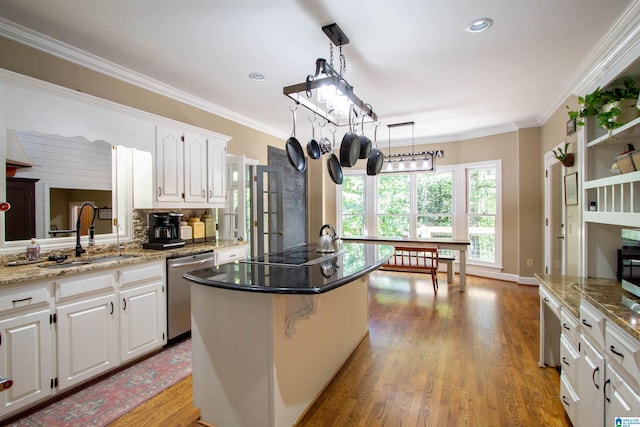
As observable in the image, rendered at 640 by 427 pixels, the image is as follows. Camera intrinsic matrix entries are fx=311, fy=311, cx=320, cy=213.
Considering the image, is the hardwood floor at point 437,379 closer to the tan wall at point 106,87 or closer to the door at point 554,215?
the door at point 554,215

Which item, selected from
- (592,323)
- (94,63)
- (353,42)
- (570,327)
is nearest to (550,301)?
(570,327)

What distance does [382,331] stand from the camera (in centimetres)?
333

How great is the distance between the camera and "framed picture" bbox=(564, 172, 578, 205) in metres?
3.43

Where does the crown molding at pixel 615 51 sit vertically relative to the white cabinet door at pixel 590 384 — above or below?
above

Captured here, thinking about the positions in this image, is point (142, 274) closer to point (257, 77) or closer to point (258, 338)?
point (258, 338)

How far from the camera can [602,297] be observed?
1708 mm

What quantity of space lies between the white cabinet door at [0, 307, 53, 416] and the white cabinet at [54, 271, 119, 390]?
77 mm

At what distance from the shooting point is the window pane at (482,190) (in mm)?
5688

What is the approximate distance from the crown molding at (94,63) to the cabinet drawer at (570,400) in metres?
4.33

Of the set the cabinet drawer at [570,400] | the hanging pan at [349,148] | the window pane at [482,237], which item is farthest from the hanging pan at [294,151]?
the window pane at [482,237]

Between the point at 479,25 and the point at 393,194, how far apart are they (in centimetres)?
441

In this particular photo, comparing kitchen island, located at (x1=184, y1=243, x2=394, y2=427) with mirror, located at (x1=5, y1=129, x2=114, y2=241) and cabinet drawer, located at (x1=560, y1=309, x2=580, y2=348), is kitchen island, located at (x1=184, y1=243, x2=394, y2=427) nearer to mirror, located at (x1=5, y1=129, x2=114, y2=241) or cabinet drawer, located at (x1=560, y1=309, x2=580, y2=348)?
cabinet drawer, located at (x1=560, y1=309, x2=580, y2=348)

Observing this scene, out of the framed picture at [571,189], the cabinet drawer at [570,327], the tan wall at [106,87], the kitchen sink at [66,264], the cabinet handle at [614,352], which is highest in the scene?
the tan wall at [106,87]

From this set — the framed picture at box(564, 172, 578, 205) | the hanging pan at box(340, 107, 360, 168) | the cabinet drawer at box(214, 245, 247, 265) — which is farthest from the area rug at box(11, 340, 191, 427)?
the framed picture at box(564, 172, 578, 205)
